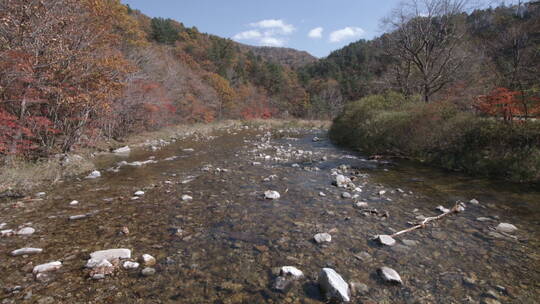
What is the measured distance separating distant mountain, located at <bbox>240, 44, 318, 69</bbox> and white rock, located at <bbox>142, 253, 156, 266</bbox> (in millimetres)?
99745

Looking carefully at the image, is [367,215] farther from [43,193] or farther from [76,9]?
[76,9]

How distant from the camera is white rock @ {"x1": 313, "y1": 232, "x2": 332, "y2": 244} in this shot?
343 centimetres

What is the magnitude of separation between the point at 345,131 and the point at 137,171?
36.9 feet

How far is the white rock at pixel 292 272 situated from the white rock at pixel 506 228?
132 inches

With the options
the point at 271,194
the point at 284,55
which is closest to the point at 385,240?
the point at 271,194

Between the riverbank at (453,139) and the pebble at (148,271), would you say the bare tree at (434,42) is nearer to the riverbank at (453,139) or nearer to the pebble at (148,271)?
the riverbank at (453,139)

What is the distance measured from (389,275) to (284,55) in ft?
366

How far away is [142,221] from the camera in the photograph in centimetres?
410

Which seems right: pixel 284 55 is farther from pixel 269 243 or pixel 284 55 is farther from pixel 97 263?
pixel 97 263

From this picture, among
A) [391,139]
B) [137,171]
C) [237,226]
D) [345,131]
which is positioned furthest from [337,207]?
[345,131]

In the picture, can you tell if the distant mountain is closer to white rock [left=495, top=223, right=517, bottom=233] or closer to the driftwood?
the driftwood

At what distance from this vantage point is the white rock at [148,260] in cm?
288

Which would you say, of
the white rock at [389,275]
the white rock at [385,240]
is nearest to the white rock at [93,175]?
the white rock at [385,240]

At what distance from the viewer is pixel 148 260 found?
9.59 feet
